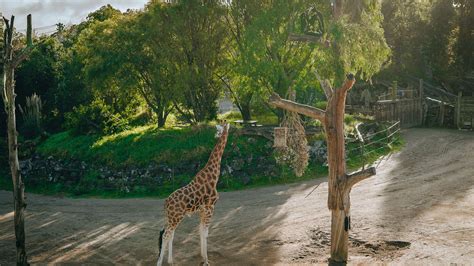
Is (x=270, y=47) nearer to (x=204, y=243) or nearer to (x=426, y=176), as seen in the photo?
(x=426, y=176)

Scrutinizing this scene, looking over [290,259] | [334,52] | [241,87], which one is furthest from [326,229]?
[241,87]

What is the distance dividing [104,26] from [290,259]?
24594 millimetres

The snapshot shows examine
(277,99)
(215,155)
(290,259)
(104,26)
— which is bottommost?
(290,259)

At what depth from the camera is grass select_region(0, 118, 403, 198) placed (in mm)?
27223

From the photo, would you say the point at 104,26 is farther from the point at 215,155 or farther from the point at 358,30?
the point at 358,30

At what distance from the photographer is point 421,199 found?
68.6 ft

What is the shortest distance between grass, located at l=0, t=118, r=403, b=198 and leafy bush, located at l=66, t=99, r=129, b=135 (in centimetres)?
183

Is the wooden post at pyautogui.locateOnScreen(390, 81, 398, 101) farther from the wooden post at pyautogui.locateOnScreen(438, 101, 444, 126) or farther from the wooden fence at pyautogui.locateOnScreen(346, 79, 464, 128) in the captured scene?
the wooden post at pyautogui.locateOnScreen(438, 101, 444, 126)

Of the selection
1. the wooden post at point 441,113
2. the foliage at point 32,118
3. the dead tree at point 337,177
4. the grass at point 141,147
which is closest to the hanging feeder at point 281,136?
the dead tree at point 337,177

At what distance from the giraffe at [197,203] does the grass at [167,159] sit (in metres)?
10.3

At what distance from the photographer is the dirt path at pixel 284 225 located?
649 inches

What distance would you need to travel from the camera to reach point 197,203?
52.0ft

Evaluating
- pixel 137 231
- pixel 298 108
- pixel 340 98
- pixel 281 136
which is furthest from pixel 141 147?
pixel 340 98

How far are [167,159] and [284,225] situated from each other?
451 inches
